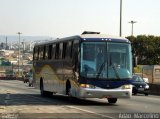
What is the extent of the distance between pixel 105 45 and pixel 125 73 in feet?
5.12

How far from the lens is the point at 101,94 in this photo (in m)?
21.6

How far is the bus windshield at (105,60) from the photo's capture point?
21.7 meters

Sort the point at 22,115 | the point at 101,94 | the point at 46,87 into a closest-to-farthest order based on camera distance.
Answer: the point at 22,115
the point at 101,94
the point at 46,87

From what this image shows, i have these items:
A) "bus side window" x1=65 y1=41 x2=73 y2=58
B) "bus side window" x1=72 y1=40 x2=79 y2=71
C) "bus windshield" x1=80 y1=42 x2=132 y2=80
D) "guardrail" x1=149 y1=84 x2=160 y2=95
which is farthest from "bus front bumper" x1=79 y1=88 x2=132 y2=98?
"guardrail" x1=149 y1=84 x2=160 y2=95

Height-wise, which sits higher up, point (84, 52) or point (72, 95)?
point (84, 52)

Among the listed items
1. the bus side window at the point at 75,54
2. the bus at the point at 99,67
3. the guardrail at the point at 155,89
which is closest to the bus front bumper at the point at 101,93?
the bus at the point at 99,67

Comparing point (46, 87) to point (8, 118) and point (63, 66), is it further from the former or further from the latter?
point (8, 118)

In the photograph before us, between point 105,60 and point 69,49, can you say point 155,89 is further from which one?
point 105,60

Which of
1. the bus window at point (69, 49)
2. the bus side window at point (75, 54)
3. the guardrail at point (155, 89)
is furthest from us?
the guardrail at point (155, 89)

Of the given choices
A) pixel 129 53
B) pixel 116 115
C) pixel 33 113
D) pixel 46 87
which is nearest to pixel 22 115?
pixel 33 113

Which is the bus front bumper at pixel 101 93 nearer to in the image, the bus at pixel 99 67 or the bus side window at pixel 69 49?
the bus at pixel 99 67

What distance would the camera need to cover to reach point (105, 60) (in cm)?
2191

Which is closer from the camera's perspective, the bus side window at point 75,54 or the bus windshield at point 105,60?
the bus windshield at point 105,60

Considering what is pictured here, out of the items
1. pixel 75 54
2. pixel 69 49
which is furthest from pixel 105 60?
pixel 69 49
